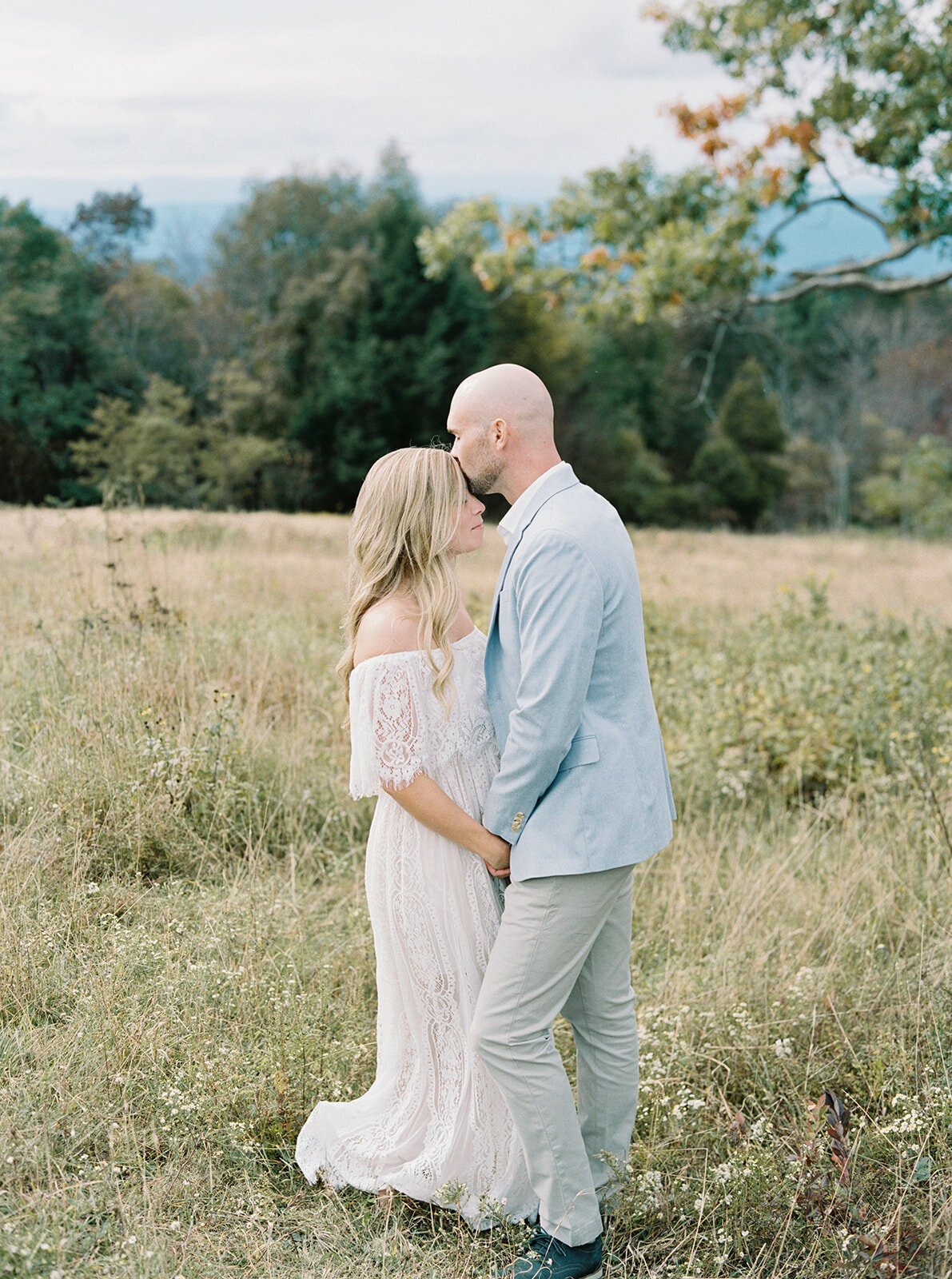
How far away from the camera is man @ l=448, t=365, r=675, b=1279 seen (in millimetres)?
2395

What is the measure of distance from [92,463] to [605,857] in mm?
27798

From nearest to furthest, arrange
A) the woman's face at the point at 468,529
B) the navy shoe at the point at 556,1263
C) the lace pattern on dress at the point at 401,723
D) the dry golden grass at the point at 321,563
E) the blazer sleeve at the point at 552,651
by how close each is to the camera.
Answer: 1. the blazer sleeve at the point at 552,651
2. the navy shoe at the point at 556,1263
3. the lace pattern on dress at the point at 401,723
4. the woman's face at the point at 468,529
5. the dry golden grass at the point at 321,563

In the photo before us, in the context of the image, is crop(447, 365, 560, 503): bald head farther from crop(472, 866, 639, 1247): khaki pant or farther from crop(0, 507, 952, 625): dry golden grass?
crop(0, 507, 952, 625): dry golden grass

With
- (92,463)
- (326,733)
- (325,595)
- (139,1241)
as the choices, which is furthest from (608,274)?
(92,463)

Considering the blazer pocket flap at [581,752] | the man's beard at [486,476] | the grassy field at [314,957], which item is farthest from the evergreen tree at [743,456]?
the blazer pocket flap at [581,752]

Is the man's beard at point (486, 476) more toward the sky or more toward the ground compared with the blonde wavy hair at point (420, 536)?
more toward the sky

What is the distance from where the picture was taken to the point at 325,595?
972 centimetres

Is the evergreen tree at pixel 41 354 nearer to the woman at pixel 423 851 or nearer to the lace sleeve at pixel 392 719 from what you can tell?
the woman at pixel 423 851

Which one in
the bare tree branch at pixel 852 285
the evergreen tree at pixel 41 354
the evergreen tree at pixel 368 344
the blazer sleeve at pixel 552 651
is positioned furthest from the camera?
the evergreen tree at pixel 368 344

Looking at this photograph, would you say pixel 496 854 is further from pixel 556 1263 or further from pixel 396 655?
pixel 556 1263

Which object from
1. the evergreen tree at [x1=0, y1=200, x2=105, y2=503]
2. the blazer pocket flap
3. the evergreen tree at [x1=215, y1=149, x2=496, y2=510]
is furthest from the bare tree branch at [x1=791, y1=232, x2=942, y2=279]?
the evergreen tree at [x1=215, y1=149, x2=496, y2=510]

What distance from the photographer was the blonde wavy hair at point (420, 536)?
272 centimetres

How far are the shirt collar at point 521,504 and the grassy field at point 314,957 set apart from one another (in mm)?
1729

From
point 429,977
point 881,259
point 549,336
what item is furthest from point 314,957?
point 549,336
